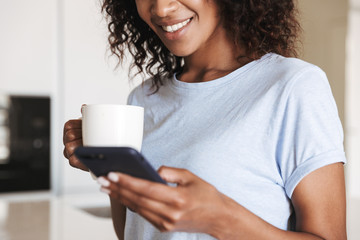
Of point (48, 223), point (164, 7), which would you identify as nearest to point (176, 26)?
point (164, 7)

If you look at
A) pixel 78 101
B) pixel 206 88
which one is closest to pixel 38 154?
pixel 78 101

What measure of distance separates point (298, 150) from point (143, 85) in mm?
481

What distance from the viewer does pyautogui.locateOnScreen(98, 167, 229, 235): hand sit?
19.4 inches

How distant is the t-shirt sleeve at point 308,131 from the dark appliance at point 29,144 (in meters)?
2.37

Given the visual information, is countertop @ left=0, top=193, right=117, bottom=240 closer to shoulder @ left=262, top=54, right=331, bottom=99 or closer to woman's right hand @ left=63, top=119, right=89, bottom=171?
woman's right hand @ left=63, top=119, right=89, bottom=171

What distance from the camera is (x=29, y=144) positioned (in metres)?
2.82

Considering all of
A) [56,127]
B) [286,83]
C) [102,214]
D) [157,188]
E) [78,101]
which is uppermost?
[286,83]

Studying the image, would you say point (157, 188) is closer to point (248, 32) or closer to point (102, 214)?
point (248, 32)

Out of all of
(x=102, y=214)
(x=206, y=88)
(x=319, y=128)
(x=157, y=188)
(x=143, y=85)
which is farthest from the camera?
(x=102, y=214)

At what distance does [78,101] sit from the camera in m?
2.83

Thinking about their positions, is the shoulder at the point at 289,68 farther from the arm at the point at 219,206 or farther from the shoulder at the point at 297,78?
the arm at the point at 219,206

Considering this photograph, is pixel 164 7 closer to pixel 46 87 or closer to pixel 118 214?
pixel 118 214

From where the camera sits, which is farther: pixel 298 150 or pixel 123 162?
pixel 298 150

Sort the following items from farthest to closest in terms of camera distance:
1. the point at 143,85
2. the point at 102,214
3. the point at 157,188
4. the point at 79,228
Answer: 1. the point at 102,214
2. the point at 79,228
3. the point at 143,85
4. the point at 157,188
